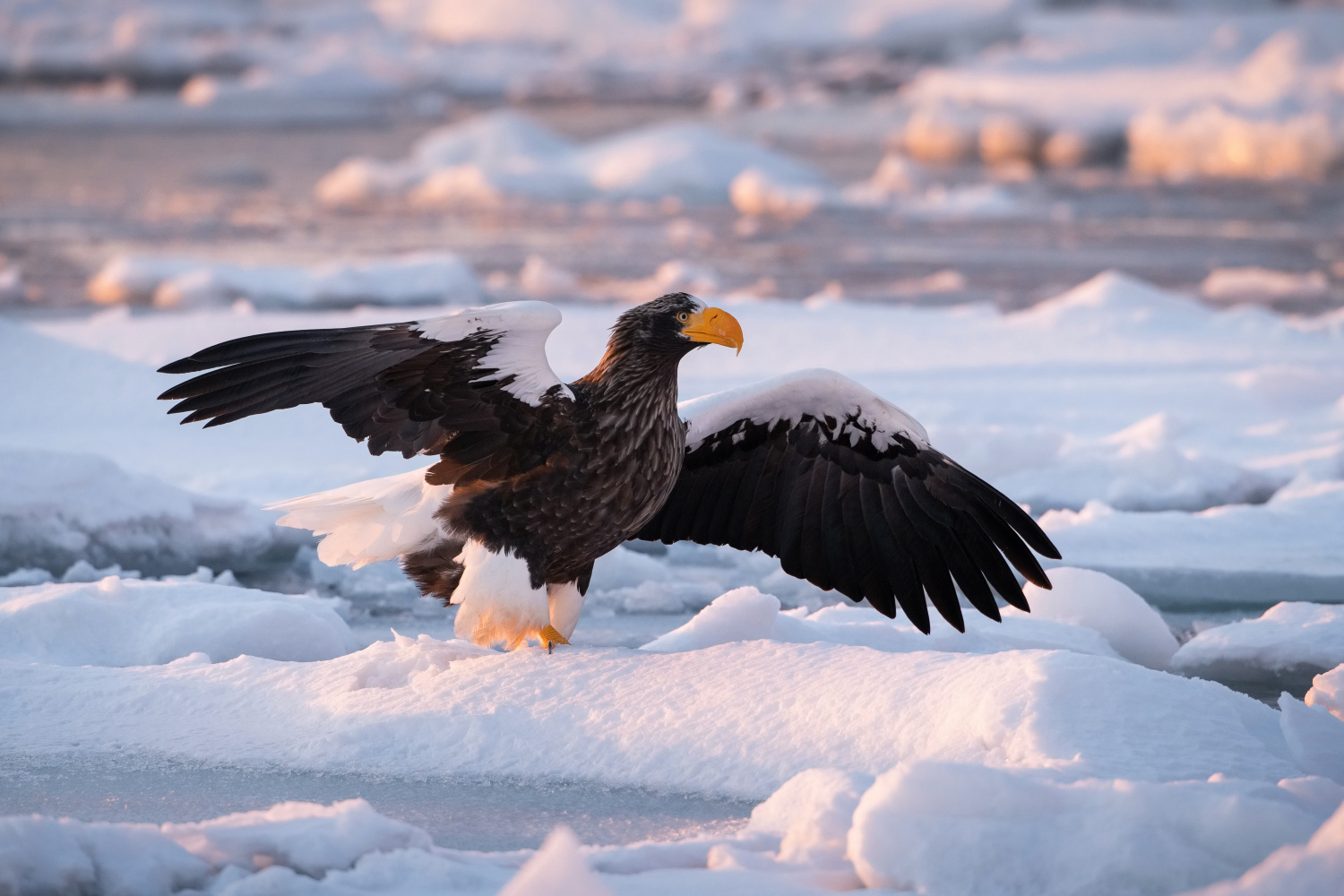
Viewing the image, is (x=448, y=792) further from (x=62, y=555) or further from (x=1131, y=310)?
(x=1131, y=310)

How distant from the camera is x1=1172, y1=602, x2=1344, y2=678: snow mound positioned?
13.1 feet

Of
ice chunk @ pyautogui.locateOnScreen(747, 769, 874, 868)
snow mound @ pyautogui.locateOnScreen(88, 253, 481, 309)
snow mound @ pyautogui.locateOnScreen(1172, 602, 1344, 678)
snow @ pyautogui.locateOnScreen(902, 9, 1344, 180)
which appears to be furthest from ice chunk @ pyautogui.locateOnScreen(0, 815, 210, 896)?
snow @ pyautogui.locateOnScreen(902, 9, 1344, 180)

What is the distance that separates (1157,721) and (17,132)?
954 inches

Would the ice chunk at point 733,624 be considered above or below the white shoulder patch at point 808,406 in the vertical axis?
below

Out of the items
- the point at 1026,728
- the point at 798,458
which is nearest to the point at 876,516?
the point at 798,458

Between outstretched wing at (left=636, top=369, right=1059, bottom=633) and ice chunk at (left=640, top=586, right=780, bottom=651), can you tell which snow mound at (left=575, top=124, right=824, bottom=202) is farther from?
ice chunk at (left=640, top=586, right=780, bottom=651)

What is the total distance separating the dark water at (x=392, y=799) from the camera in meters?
2.91

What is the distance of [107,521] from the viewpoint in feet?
16.3

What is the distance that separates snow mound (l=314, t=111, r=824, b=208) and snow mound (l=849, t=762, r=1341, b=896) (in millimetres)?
14964

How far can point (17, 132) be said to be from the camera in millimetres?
23938

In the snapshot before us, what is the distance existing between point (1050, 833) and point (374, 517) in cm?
186

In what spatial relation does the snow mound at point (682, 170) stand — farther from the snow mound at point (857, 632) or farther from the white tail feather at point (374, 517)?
the white tail feather at point (374, 517)

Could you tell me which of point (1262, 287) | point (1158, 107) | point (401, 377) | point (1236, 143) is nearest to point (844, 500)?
point (401, 377)

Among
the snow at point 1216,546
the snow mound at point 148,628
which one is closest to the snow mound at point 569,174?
the snow at point 1216,546
